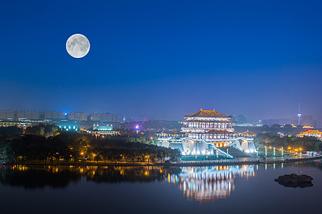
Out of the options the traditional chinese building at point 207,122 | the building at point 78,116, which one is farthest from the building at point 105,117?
the traditional chinese building at point 207,122

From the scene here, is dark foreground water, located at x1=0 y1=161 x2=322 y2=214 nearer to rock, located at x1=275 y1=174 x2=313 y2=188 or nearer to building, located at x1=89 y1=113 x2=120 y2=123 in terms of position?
rock, located at x1=275 y1=174 x2=313 y2=188

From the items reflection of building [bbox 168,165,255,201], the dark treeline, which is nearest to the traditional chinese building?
the dark treeline

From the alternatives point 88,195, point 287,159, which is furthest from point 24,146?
point 287,159

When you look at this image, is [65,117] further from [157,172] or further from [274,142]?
[157,172]

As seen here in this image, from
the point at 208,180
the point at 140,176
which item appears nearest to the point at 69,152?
the point at 140,176

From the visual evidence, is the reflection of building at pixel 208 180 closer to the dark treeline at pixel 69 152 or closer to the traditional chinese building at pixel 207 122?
the dark treeline at pixel 69 152

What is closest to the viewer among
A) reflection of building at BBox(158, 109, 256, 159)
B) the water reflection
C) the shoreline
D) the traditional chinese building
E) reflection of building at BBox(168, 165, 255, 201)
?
reflection of building at BBox(168, 165, 255, 201)

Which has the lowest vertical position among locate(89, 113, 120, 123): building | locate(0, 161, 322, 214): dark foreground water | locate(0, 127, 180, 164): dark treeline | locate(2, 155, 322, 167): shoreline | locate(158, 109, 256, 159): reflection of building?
locate(0, 161, 322, 214): dark foreground water
